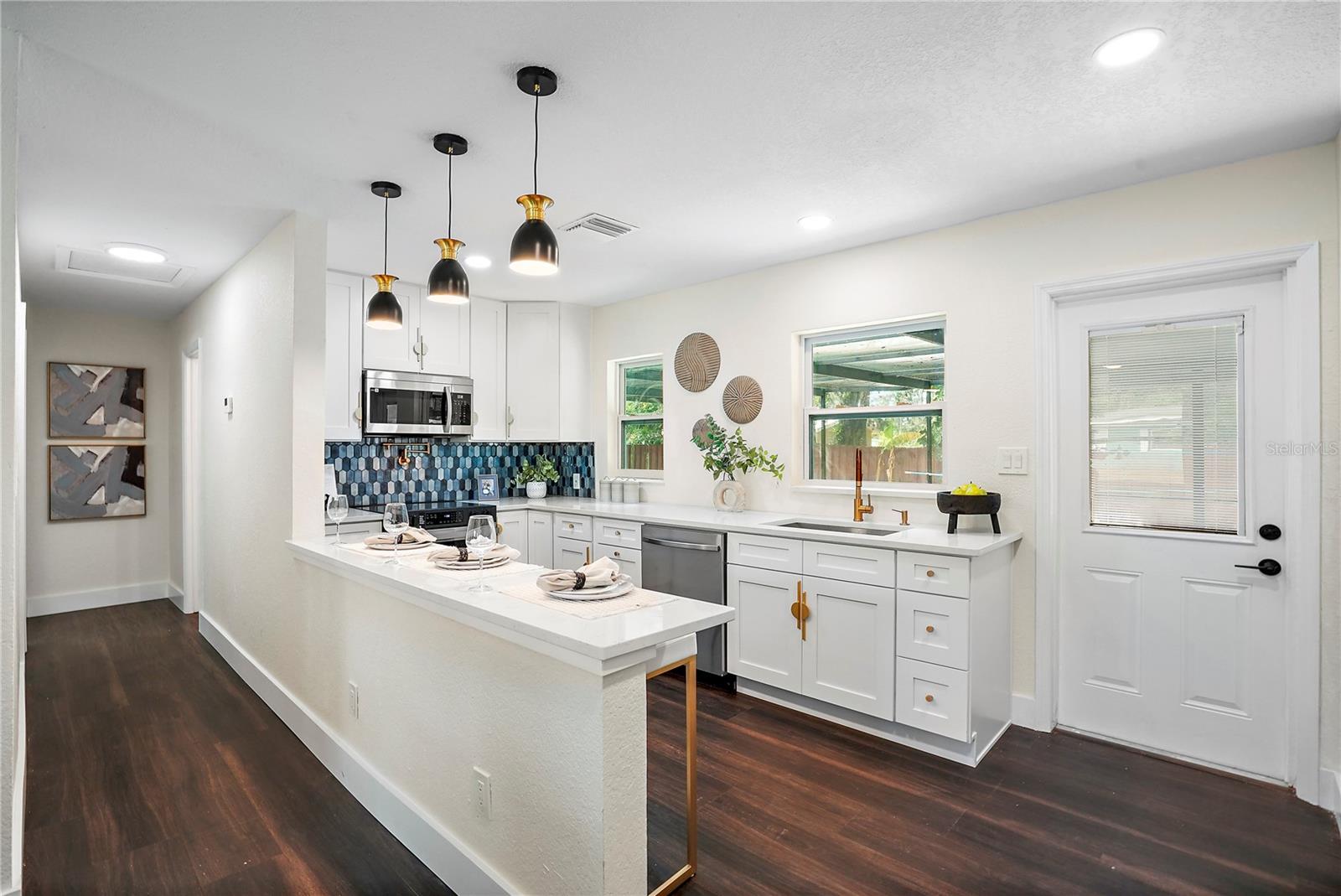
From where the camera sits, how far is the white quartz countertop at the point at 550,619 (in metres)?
1.53

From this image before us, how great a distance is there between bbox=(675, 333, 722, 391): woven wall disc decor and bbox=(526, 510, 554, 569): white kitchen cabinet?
132 cm

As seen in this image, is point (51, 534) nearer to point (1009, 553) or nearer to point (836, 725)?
point (836, 725)

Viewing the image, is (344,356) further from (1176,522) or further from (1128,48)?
(1176,522)

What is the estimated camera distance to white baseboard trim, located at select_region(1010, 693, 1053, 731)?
119 inches

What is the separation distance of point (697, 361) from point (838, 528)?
152 cm

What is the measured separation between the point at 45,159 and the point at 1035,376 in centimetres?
407

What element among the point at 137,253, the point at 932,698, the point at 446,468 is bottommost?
the point at 932,698

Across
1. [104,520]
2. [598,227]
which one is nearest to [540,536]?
[598,227]

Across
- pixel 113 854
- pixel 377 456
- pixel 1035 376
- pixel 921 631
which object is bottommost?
pixel 113 854

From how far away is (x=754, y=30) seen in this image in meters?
1.76

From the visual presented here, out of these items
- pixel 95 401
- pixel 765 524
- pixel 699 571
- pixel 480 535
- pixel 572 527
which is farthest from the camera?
pixel 95 401

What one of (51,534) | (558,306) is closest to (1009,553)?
(558,306)

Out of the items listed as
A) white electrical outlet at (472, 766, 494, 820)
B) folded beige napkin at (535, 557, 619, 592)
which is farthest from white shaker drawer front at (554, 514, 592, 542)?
white electrical outlet at (472, 766, 494, 820)

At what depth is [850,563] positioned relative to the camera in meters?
3.03
